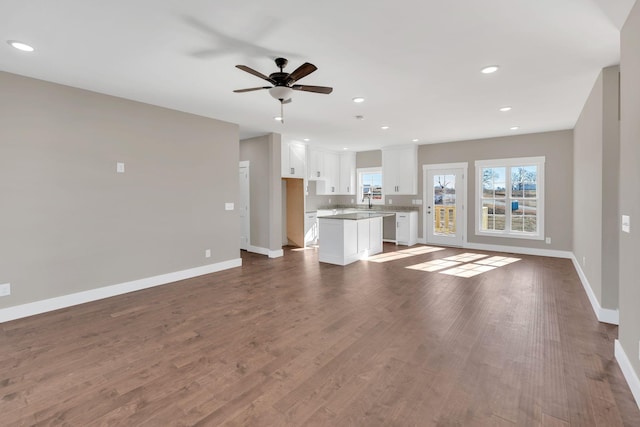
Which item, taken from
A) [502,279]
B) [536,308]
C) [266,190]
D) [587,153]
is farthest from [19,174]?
[587,153]

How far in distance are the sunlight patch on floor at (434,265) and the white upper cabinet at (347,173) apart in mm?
4005

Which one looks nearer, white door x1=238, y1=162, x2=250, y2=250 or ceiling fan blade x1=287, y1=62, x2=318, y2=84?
ceiling fan blade x1=287, y1=62, x2=318, y2=84

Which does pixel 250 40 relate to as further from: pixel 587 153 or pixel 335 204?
pixel 335 204

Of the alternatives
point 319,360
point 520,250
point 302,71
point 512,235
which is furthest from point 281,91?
point 520,250

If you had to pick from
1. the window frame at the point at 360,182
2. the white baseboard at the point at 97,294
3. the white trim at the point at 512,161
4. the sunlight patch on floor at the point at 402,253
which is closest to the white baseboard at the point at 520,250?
the sunlight patch on floor at the point at 402,253

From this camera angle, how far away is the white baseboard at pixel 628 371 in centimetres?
207

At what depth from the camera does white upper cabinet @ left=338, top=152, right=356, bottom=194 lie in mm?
9586

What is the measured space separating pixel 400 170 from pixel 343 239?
11.5 ft

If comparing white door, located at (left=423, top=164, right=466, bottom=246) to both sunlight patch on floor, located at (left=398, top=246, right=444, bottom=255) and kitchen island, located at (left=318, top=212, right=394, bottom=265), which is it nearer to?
sunlight patch on floor, located at (left=398, top=246, right=444, bottom=255)

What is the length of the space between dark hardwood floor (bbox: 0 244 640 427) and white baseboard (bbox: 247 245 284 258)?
7.64 feet

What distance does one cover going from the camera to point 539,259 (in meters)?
6.38

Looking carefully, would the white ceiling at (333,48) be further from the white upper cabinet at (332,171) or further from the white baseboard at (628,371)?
the white upper cabinet at (332,171)

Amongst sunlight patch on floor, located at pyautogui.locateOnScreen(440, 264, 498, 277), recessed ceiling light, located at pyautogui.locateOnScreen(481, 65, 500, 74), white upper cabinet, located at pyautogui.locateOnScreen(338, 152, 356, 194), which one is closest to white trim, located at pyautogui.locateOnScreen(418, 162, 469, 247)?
sunlight patch on floor, located at pyautogui.locateOnScreen(440, 264, 498, 277)

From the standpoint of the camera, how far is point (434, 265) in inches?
233
